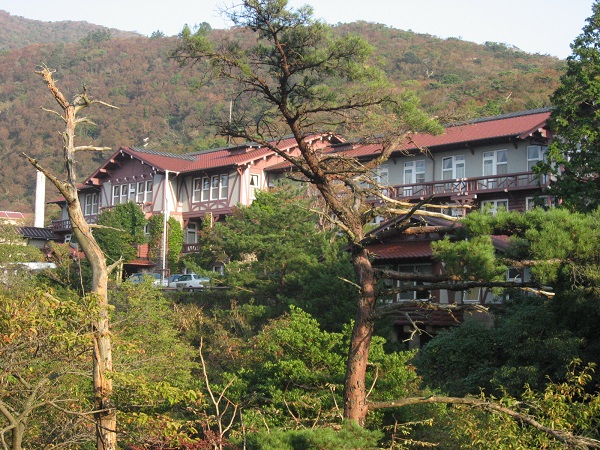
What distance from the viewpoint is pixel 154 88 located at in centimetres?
11881

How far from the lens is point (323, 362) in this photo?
57.9 feet

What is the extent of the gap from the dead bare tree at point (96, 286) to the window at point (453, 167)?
30.9m

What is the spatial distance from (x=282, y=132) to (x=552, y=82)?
66147mm

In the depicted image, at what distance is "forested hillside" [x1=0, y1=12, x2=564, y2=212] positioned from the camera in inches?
3743

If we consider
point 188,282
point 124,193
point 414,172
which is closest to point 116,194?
point 124,193

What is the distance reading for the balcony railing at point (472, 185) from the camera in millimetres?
39531

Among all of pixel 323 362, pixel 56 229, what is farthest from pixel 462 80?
pixel 323 362


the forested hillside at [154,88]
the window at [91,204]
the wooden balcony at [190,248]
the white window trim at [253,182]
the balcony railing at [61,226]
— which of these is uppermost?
the forested hillside at [154,88]

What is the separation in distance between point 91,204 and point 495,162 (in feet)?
94.8

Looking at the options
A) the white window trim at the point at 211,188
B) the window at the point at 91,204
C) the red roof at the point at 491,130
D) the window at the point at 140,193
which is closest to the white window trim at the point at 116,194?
the window at the point at 140,193

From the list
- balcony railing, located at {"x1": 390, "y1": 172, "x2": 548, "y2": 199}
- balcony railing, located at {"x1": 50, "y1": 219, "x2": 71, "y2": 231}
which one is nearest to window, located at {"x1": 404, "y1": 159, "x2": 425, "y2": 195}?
balcony railing, located at {"x1": 390, "y1": 172, "x2": 548, "y2": 199}

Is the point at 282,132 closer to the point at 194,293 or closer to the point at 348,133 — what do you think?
the point at 348,133

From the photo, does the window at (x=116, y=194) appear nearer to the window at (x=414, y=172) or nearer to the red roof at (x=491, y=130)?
the red roof at (x=491, y=130)

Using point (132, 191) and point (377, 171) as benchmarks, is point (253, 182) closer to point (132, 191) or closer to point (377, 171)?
point (132, 191)
